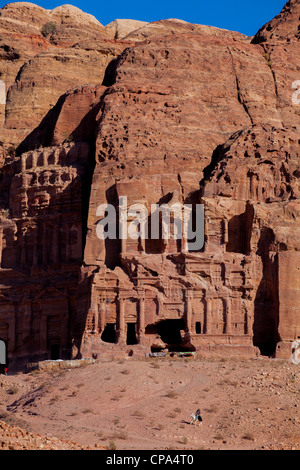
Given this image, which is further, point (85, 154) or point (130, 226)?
point (85, 154)

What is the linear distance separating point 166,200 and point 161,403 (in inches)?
663

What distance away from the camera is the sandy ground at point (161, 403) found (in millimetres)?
46750

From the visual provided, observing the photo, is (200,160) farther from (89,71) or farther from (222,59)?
(89,71)

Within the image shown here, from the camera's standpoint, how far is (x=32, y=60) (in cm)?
8312

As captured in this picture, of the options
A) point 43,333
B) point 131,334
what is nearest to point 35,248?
point 43,333

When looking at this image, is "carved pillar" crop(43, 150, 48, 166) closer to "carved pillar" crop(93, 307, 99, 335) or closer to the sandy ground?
"carved pillar" crop(93, 307, 99, 335)

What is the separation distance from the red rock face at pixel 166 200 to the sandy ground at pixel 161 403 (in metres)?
3.90

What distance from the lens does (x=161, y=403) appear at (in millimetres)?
50938

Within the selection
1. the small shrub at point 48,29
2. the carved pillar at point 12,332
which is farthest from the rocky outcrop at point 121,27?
the carved pillar at point 12,332

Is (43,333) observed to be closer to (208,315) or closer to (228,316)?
(208,315)

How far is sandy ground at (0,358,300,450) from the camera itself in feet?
153

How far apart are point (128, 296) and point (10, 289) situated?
38.7 ft

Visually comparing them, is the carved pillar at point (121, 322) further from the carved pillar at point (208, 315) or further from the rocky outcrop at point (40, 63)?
the rocky outcrop at point (40, 63)
